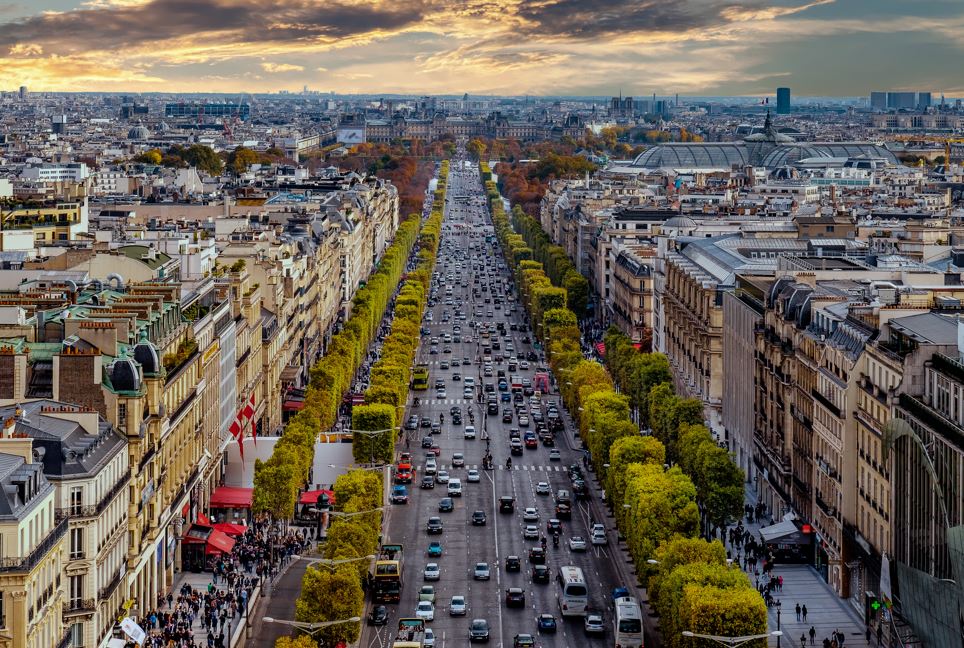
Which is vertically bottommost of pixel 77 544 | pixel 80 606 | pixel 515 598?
pixel 515 598

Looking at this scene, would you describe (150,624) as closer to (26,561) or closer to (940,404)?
(26,561)

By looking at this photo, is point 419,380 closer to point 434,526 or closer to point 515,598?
point 434,526

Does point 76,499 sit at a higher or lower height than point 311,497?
higher

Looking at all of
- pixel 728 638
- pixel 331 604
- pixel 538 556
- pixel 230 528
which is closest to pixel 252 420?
pixel 230 528

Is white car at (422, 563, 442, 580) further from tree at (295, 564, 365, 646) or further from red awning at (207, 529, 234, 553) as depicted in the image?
tree at (295, 564, 365, 646)

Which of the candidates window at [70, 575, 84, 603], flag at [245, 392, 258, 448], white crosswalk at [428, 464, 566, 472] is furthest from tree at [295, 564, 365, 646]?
white crosswalk at [428, 464, 566, 472]
